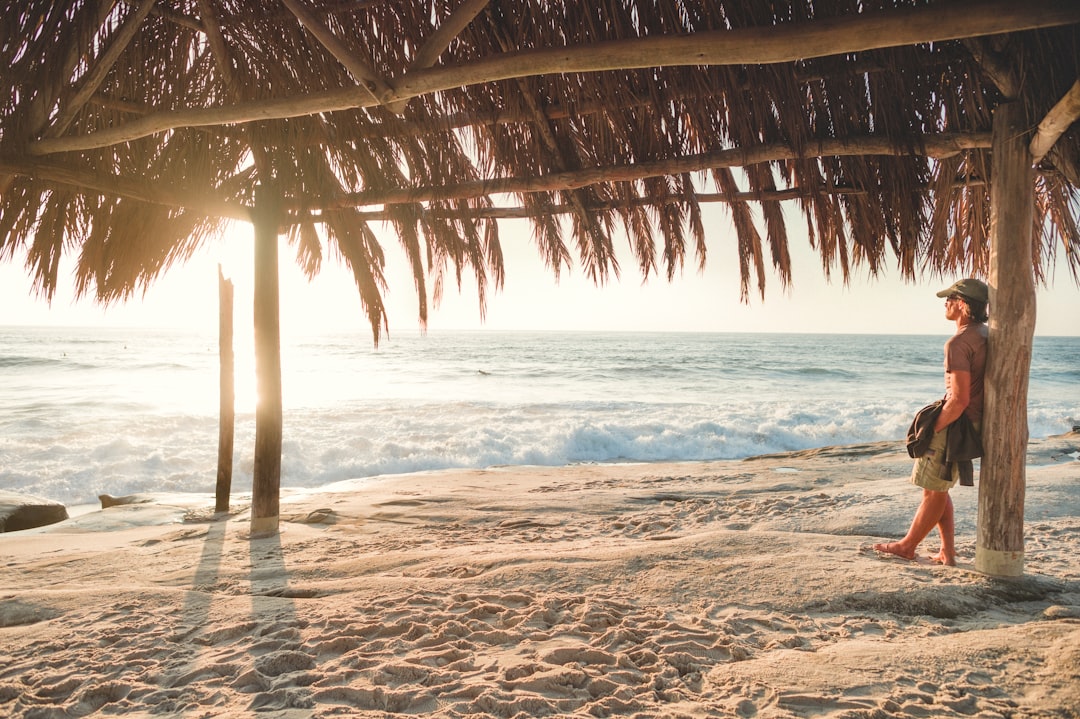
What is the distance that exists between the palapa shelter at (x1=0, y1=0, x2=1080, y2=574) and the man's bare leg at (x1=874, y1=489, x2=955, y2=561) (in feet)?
0.88

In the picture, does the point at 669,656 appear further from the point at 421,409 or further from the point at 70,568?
the point at 421,409

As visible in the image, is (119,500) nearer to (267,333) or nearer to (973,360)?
(267,333)

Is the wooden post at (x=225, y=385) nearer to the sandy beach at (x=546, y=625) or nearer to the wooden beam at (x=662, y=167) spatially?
the sandy beach at (x=546, y=625)

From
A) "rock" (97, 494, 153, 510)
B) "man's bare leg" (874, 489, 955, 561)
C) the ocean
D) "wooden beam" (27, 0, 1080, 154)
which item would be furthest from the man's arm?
the ocean

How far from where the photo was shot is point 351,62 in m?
2.07

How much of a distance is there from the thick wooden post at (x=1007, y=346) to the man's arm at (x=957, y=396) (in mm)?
74

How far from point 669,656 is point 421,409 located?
1352cm

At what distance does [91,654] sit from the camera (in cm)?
216

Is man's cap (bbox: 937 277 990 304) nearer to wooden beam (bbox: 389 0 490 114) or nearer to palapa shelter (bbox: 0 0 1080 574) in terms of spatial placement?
palapa shelter (bbox: 0 0 1080 574)

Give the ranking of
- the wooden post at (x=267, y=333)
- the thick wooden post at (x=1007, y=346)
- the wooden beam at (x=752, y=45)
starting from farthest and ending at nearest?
1. the wooden post at (x=267, y=333)
2. the thick wooden post at (x=1007, y=346)
3. the wooden beam at (x=752, y=45)

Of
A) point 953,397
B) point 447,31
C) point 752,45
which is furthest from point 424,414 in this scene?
point 752,45

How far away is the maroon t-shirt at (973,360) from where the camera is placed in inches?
105

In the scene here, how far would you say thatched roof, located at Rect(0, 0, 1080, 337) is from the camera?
2.11 meters

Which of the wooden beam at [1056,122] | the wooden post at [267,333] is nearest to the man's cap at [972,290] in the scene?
the wooden beam at [1056,122]
